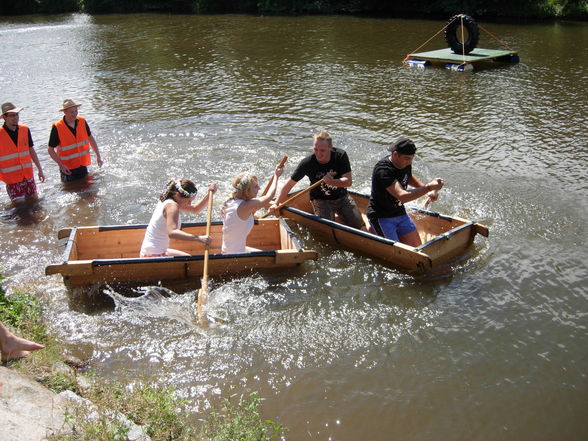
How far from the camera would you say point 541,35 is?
76.0ft

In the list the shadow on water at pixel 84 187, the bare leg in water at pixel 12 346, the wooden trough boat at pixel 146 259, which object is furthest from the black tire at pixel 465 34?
the bare leg in water at pixel 12 346

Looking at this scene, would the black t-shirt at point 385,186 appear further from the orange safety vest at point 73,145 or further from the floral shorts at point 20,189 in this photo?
the floral shorts at point 20,189

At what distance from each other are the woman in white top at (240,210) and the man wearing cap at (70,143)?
13.6 feet

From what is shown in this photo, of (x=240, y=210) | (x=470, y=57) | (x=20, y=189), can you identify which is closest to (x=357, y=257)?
(x=240, y=210)

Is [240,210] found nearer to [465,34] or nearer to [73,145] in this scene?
[73,145]

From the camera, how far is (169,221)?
6805 millimetres

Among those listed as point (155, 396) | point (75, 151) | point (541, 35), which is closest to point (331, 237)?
point (155, 396)

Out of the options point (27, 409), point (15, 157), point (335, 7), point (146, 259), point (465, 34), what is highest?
point (335, 7)

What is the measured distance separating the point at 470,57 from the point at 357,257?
13549 mm

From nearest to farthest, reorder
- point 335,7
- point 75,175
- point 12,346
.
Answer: point 12,346 < point 75,175 < point 335,7

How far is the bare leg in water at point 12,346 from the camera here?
16.1 feet

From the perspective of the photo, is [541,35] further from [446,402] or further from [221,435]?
[221,435]

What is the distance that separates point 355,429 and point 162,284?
3280mm

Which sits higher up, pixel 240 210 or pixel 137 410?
pixel 240 210
